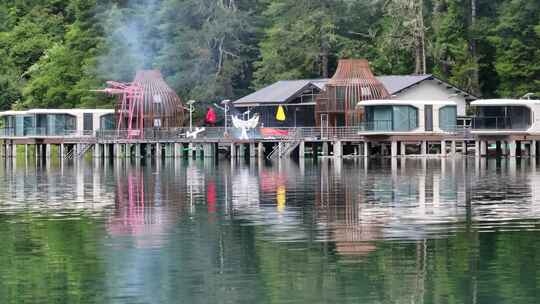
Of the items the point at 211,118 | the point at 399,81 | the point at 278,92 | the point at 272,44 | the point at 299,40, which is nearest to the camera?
the point at 399,81

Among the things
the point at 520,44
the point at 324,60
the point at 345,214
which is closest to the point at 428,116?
the point at 520,44

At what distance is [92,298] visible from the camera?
21859 millimetres

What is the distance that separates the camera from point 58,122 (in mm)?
89812

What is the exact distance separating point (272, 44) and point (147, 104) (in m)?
10.1

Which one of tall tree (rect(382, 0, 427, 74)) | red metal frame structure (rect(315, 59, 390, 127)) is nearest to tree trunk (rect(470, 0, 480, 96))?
tall tree (rect(382, 0, 427, 74))

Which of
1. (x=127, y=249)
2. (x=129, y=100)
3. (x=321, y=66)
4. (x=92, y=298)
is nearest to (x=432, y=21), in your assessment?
(x=321, y=66)

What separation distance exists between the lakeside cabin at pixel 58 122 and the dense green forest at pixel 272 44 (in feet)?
17.9

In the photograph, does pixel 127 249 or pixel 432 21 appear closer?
pixel 127 249

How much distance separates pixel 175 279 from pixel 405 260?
14.4ft

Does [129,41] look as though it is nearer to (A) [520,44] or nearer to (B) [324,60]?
(B) [324,60]

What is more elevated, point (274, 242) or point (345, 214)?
point (345, 214)

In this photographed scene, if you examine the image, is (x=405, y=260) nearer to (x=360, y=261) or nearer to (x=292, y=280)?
(x=360, y=261)

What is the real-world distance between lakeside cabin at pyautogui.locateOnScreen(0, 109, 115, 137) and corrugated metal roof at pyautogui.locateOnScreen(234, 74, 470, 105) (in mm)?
9124

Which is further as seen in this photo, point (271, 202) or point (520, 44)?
point (520, 44)
